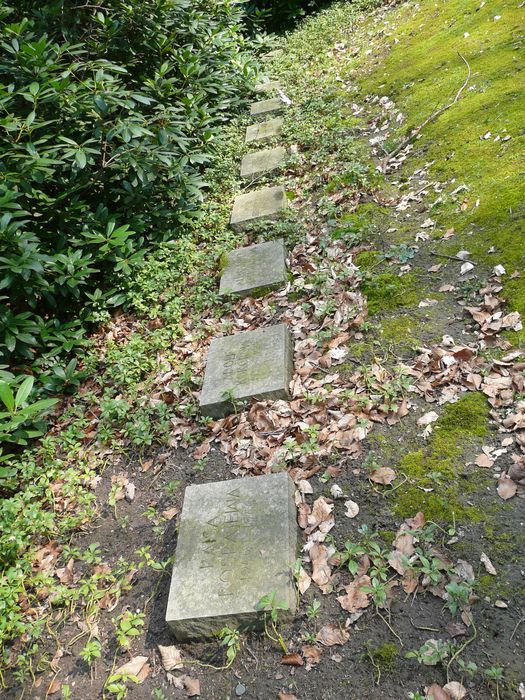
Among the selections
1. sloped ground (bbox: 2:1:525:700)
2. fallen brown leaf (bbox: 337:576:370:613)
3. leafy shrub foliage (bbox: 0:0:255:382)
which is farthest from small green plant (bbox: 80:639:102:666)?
leafy shrub foliage (bbox: 0:0:255:382)

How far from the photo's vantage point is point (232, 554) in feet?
8.20

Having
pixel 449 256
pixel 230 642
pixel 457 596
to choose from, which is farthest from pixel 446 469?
pixel 449 256

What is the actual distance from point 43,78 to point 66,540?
379 cm

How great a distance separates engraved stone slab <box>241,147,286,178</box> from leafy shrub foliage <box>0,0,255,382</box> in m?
0.55

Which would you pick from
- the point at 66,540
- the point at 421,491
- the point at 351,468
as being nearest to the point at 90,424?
the point at 66,540

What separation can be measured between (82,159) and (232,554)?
3.43m

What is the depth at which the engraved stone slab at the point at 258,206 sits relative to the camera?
5273mm

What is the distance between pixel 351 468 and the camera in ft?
9.39

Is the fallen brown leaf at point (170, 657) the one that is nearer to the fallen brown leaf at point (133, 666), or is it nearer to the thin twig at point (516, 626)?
the fallen brown leaf at point (133, 666)

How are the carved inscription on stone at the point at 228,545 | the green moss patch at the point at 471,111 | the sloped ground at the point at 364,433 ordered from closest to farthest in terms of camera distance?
the sloped ground at the point at 364,433
the carved inscription on stone at the point at 228,545
the green moss patch at the point at 471,111

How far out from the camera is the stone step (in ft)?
27.4

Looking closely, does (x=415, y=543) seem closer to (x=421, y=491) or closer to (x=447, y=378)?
(x=421, y=491)

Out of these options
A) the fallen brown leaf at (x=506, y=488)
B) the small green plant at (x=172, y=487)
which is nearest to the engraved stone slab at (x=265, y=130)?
the small green plant at (x=172, y=487)

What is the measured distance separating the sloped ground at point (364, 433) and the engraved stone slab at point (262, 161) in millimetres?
584
